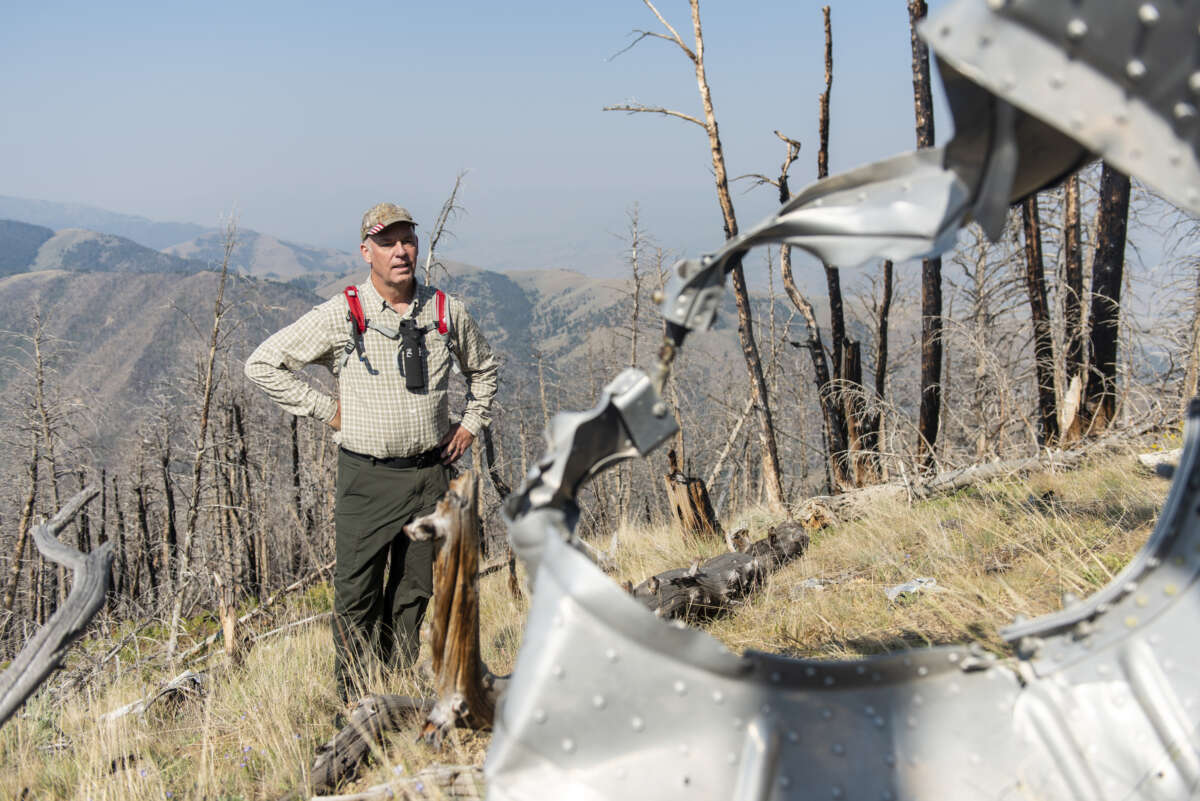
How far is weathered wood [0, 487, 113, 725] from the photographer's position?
265 centimetres

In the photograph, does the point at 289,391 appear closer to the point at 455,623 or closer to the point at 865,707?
the point at 455,623

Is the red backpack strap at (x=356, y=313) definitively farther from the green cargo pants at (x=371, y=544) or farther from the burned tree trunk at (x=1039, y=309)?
the burned tree trunk at (x=1039, y=309)

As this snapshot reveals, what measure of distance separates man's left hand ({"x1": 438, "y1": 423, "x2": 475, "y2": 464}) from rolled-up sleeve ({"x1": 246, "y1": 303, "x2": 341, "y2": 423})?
2.36ft

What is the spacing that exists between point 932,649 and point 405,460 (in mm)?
3138

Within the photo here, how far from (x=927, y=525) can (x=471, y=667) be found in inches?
166

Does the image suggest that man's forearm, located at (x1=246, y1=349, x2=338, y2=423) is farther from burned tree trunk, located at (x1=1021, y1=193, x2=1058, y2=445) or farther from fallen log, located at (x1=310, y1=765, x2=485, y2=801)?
burned tree trunk, located at (x1=1021, y1=193, x2=1058, y2=445)

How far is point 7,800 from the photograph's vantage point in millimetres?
3188

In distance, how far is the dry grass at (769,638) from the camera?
3.17 m

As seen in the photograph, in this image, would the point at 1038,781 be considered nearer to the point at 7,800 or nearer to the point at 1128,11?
the point at 1128,11

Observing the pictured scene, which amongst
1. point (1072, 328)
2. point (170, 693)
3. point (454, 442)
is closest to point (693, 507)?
point (454, 442)

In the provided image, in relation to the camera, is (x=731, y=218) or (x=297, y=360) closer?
(x=297, y=360)

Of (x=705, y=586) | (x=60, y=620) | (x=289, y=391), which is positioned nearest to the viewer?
(x=60, y=620)

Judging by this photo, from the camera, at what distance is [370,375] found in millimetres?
4133

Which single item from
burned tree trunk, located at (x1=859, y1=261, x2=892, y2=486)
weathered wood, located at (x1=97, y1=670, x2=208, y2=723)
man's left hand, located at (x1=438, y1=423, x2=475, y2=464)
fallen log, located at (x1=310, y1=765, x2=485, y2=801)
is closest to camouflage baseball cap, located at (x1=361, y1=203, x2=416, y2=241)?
man's left hand, located at (x1=438, y1=423, x2=475, y2=464)
